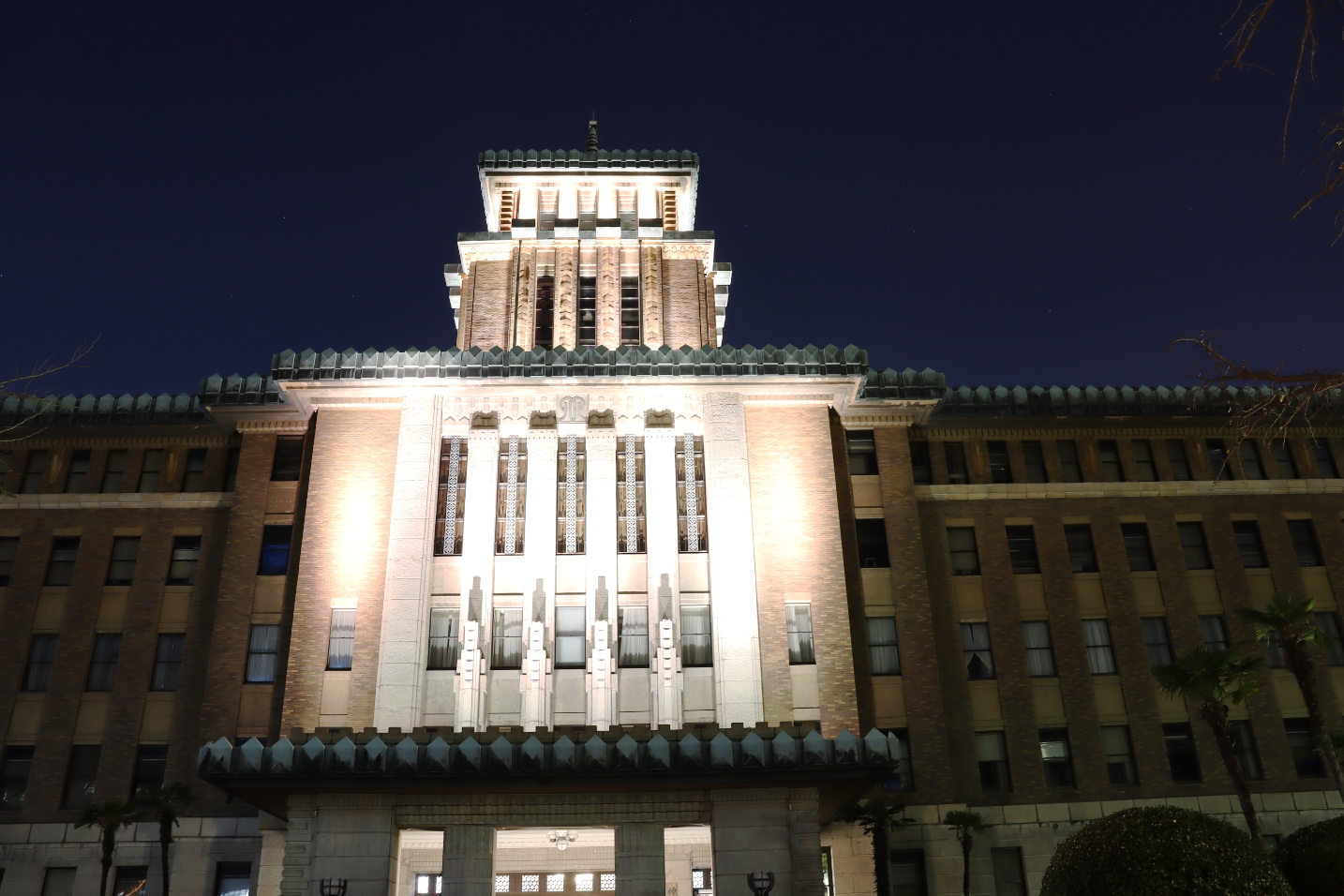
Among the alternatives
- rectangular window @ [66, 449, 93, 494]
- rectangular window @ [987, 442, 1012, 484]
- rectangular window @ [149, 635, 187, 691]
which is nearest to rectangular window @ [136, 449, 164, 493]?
rectangular window @ [66, 449, 93, 494]

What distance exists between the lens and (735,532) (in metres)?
35.1

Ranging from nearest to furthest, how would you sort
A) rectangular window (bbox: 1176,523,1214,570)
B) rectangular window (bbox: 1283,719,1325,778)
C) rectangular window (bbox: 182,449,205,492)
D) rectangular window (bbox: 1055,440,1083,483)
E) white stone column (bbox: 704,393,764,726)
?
white stone column (bbox: 704,393,764,726)
rectangular window (bbox: 1283,719,1325,778)
rectangular window (bbox: 182,449,205,492)
rectangular window (bbox: 1176,523,1214,570)
rectangular window (bbox: 1055,440,1083,483)

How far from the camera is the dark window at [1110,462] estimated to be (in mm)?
42281

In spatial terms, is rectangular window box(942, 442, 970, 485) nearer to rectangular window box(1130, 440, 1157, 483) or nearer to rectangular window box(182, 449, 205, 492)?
rectangular window box(1130, 440, 1157, 483)

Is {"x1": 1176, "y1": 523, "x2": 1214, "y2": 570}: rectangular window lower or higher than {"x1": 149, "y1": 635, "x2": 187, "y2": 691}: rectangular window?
higher

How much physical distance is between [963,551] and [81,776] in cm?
3265

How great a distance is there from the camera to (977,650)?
38.8m

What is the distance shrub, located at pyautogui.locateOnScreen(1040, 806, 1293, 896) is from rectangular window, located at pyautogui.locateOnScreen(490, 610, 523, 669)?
60.5ft

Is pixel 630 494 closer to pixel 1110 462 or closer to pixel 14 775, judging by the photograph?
pixel 1110 462

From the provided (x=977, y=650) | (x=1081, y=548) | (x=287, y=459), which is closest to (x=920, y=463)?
(x=1081, y=548)

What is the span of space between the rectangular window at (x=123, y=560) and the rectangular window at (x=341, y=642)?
1003cm

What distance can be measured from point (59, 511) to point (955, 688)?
3416 centimetres

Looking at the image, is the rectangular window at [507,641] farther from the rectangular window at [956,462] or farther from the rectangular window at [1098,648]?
the rectangular window at [1098,648]

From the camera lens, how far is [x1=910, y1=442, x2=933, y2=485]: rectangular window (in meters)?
41.7
